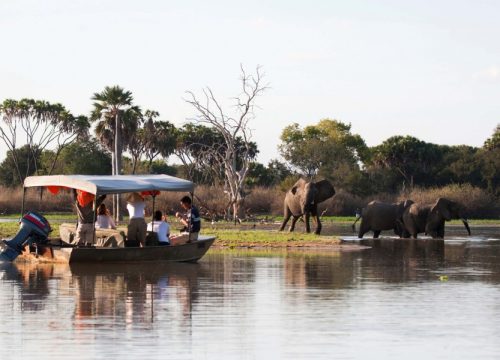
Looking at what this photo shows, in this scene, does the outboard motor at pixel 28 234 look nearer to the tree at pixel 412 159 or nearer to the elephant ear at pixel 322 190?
the elephant ear at pixel 322 190

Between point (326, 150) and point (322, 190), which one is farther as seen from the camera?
point (326, 150)

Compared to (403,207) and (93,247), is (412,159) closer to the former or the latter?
(403,207)

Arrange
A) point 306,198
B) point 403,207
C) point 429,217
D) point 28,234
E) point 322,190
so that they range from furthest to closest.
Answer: point 322,190 < point 403,207 < point 306,198 < point 429,217 < point 28,234

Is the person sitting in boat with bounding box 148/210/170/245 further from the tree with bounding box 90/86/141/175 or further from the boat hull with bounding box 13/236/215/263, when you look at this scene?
the tree with bounding box 90/86/141/175

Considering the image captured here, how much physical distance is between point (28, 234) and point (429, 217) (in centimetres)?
2451

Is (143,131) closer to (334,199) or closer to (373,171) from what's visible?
(373,171)

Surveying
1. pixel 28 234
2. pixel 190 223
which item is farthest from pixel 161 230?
pixel 28 234

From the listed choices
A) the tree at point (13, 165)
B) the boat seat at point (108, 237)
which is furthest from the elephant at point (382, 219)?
the tree at point (13, 165)

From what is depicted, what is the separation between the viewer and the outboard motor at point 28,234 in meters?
30.0

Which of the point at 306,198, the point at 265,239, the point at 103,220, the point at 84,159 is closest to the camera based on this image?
the point at 103,220

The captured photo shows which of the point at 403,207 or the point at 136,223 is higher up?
the point at 403,207

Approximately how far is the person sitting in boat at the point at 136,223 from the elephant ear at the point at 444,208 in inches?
900

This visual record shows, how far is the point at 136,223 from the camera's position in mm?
30297

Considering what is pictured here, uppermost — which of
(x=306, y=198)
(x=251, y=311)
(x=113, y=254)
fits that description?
(x=306, y=198)
